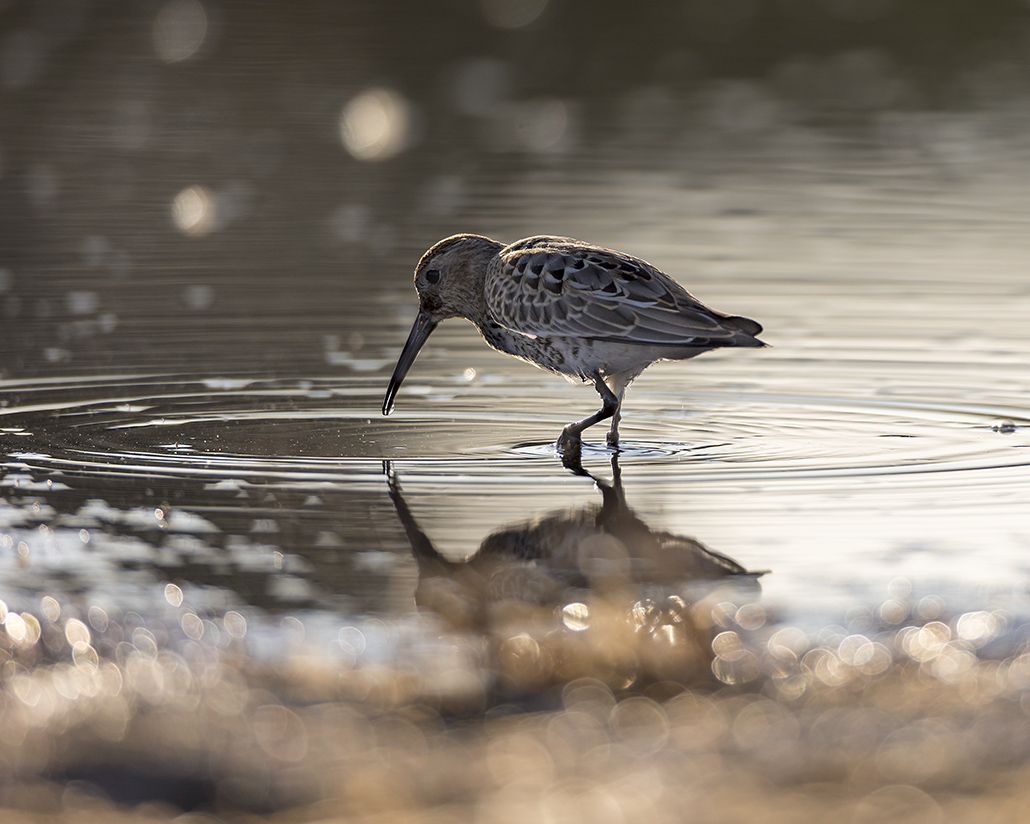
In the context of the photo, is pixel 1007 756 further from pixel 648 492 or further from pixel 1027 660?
pixel 648 492

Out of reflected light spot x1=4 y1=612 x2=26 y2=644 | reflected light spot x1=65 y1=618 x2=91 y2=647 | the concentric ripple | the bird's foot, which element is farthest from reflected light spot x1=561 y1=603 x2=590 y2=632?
the bird's foot

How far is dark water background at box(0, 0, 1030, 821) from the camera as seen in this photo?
4.82 metres

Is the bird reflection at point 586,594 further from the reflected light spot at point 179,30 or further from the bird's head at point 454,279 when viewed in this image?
the reflected light spot at point 179,30

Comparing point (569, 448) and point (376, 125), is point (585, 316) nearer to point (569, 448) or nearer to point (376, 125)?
point (569, 448)

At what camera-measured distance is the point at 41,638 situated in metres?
4.52

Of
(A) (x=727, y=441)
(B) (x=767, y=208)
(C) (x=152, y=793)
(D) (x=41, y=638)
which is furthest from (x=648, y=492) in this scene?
(B) (x=767, y=208)

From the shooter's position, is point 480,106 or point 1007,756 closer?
point 1007,756

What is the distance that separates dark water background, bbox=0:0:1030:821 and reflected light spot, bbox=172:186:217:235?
0.06 metres

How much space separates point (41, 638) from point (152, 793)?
108 cm

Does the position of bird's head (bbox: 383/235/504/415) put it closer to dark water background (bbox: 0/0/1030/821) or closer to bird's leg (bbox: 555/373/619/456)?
dark water background (bbox: 0/0/1030/821)

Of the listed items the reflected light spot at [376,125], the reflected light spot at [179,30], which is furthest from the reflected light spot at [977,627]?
the reflected light spot at [179,30]

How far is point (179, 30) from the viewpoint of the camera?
30.5 metres

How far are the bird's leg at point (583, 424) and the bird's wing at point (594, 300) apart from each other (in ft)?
0.99

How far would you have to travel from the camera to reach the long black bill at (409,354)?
820 cm
